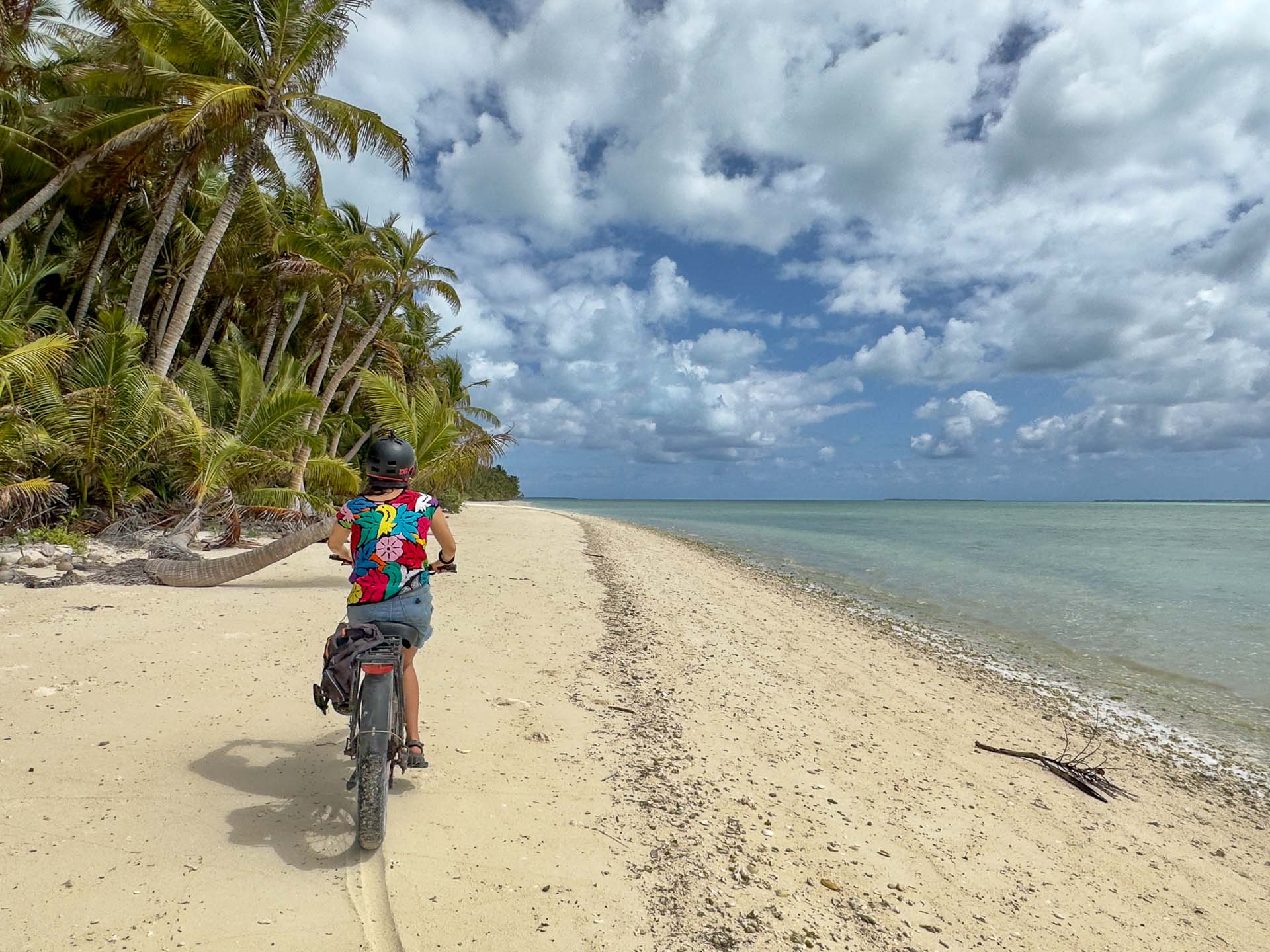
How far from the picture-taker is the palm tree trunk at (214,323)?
1861 centimetres

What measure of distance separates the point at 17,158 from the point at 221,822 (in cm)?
1763

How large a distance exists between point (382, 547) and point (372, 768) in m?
0.99

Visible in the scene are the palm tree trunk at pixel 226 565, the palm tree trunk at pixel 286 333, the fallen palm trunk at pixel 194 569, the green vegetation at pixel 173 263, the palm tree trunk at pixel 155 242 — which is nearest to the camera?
the fallen palm trunk at pixel 194 569

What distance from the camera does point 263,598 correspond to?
24.8 ft

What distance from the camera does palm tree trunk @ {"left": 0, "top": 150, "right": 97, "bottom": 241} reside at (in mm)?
12266

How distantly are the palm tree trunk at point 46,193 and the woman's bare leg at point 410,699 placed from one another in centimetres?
1491

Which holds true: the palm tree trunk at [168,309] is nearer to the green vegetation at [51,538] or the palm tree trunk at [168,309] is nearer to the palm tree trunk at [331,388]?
the palm tree trunk at [331,388]

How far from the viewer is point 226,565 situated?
8273mm

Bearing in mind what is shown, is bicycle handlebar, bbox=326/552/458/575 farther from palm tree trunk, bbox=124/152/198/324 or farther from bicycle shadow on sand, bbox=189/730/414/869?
palm tree trunk, bbox=124/152/198/324

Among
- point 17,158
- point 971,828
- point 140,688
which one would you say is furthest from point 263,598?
point 17,158

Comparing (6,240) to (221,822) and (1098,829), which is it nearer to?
(221,822)

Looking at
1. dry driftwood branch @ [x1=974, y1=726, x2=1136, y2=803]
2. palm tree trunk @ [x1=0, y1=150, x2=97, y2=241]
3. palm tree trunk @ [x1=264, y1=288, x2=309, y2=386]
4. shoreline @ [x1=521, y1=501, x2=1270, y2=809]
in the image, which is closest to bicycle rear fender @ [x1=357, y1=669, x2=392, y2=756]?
dry driftwood branch @ [x1=974, y1=726, x2=1136, y2=803]

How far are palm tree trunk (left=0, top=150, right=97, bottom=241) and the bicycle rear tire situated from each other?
15226 millimetres

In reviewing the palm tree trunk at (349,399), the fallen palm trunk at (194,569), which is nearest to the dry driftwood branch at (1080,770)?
the fallen palm trunk at (194,569)
